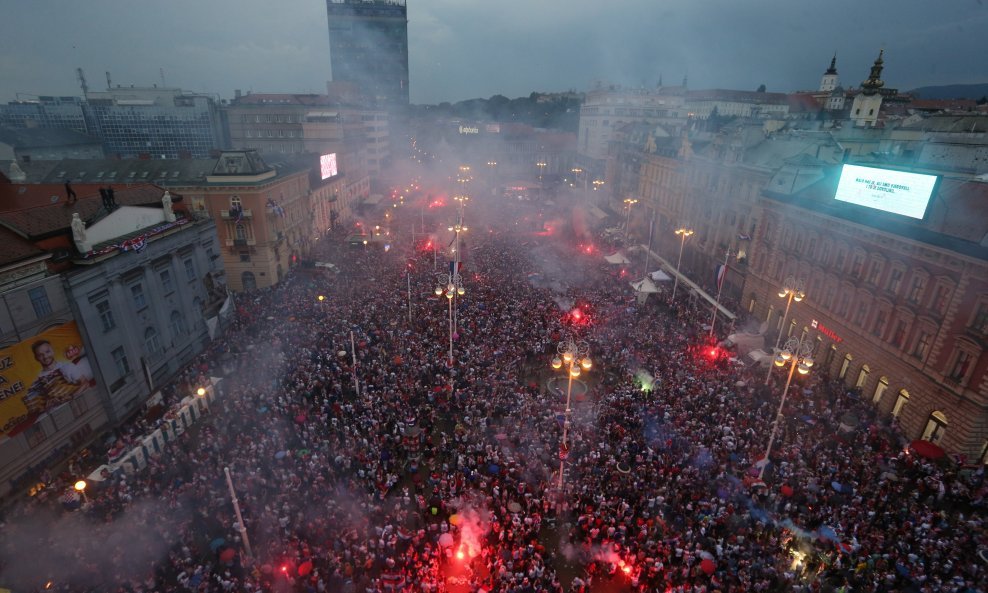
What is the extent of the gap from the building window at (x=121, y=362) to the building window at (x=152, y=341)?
4.65 ft

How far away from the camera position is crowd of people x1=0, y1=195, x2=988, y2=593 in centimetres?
1493

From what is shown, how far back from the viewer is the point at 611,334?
2997 centimetres

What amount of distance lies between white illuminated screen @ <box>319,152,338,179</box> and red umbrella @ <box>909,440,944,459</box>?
55.5 meters

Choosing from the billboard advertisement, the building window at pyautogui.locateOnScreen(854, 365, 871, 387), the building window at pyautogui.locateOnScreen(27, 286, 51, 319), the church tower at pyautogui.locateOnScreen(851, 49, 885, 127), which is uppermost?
the church tower at pyautogui.locateOnScreen(851, 49, 885, 127)

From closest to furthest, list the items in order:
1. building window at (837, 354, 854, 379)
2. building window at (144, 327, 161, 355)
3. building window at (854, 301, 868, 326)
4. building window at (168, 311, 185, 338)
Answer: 1. building window at (144, 327, 161, 355)
2. building window at (854, 301, 868, 326)
3. building window at (837, 354, 854, 379)
4. building window at (168, 311, 185, 338)

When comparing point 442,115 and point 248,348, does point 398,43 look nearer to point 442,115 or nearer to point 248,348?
point 442,115

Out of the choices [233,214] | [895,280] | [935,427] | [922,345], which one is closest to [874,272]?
[895,280]

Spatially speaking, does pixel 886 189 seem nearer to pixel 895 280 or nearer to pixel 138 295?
pixel 895 280

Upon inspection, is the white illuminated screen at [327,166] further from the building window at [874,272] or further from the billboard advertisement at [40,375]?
the building window at [874,272]

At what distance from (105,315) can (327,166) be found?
38715 mm

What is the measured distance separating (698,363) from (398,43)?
131373 mm

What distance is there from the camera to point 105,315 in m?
22.1

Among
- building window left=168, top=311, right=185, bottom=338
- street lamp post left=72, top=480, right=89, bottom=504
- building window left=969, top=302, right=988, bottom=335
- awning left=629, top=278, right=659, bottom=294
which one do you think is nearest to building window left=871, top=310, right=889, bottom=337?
building window left=969, top=302, right=988, bottom=335

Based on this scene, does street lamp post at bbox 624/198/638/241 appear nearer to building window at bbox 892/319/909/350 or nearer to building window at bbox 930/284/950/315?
building window at bbox 892/319/909/350
